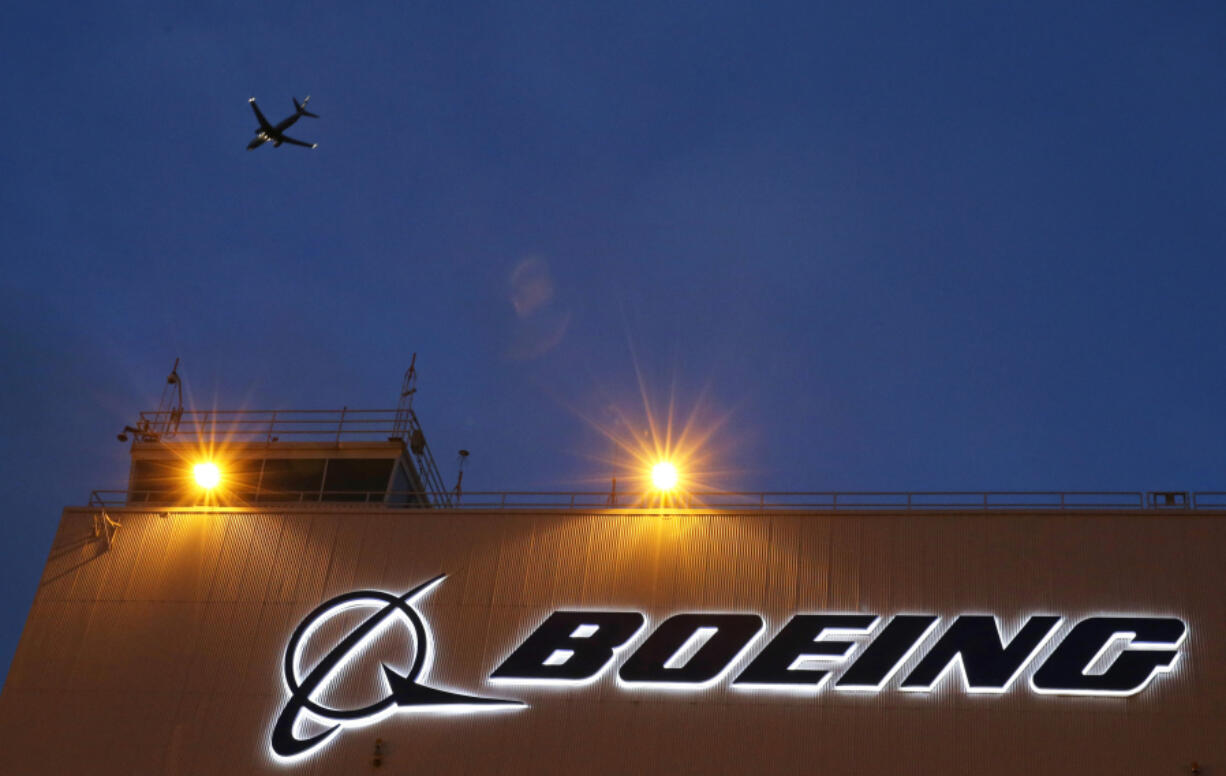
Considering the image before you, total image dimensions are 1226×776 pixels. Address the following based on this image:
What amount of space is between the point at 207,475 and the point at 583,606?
14.1 metres

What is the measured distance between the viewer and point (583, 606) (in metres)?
41.2

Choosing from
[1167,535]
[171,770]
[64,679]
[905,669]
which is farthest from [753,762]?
[64,679]

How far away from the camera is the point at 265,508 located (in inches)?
1772

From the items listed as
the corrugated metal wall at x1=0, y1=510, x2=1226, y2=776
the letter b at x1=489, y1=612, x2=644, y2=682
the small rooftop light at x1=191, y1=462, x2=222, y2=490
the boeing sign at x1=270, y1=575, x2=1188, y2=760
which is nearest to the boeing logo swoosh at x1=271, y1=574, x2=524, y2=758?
the boeing sign at x1=270, y1=575, x2=1188, y2=760

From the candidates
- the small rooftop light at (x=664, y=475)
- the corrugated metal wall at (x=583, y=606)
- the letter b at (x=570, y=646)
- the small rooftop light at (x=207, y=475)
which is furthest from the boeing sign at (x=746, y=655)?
the small rooftop light at (x=207, y=475)

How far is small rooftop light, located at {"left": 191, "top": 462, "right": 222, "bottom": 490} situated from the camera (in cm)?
4625

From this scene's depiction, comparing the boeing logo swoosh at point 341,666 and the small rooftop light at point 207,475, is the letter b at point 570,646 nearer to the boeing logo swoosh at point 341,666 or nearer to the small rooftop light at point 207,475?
the boeing logo swoosh at point 341,666

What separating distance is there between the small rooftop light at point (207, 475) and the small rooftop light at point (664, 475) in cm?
1494

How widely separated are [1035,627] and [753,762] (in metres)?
8.56

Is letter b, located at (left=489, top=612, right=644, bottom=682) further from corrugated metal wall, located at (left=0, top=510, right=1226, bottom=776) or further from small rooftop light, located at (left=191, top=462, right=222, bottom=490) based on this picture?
small rooftop light, located at (left=191, top=462, right=222, bottom=490)

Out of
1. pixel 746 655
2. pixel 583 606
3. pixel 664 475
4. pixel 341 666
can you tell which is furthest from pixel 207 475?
pixel 746 655

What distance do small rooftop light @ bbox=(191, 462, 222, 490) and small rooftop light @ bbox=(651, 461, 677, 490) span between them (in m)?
14.9

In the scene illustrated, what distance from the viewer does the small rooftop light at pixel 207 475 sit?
46.2 metres

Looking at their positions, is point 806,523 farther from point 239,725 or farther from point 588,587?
point 239,725
